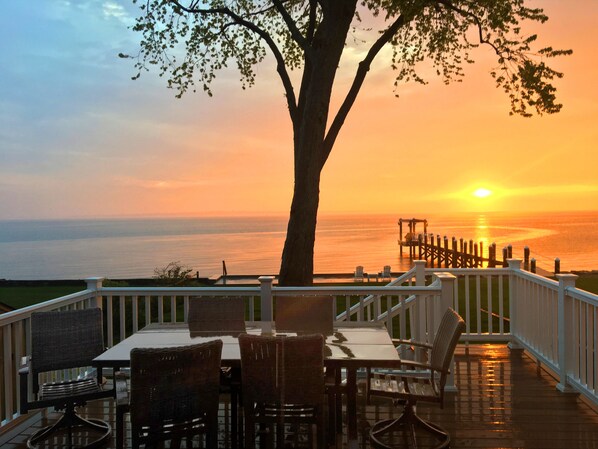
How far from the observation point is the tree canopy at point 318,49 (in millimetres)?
7664

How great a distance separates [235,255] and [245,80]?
39801 millimetres

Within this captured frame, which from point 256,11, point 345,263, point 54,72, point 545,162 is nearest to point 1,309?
point 256,11

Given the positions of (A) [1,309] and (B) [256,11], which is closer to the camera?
(A) [1,309]

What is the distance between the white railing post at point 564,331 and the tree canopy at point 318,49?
3463 mm

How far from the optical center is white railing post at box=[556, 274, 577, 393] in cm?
507

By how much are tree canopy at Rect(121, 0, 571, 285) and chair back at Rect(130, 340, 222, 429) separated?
15.4ft

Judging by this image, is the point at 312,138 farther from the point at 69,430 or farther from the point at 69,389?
the point at 69,430

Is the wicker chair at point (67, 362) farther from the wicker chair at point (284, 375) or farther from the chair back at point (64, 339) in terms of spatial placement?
the wicker chair at point (284, 375)

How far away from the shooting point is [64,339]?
4074 mm

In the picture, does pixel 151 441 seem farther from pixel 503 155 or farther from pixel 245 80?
pixel 503 155

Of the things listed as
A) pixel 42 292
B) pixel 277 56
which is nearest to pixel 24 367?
pixel 277 56

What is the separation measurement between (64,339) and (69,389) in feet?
1.34

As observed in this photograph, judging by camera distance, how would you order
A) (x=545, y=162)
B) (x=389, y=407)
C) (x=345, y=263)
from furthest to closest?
(x=545, y=162), (x=345, y=263), (x=389, y=407)

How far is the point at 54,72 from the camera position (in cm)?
1581
